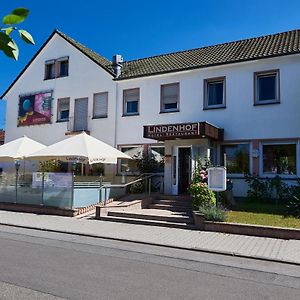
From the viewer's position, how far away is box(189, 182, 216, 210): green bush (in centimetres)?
1438

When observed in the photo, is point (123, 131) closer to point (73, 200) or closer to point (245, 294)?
point (73, 200)

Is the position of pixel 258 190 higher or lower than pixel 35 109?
lower

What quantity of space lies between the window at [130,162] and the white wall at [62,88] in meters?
1.23

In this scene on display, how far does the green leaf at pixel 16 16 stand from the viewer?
62.5 inches

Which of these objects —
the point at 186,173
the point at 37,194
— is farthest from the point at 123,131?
the point at 37,194

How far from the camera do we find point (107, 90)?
2331cm

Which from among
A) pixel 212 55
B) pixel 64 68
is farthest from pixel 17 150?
pixel 212 55

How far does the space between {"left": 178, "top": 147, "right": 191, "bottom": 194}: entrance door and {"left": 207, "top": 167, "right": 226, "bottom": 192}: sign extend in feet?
17.8

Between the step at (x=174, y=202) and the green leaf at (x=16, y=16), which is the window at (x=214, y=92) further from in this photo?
the green leaf at (x=16, y=16)

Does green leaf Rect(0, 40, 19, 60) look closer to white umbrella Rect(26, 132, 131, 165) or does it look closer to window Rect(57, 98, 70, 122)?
white umbrella Rect(26, 132, 131, 165)

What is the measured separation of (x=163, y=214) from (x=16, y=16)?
44.7 feet

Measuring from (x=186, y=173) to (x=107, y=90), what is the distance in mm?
7527

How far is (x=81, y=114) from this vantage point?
24.2 m

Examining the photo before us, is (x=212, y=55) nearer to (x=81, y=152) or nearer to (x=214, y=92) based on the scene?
(x=214, y=92)
